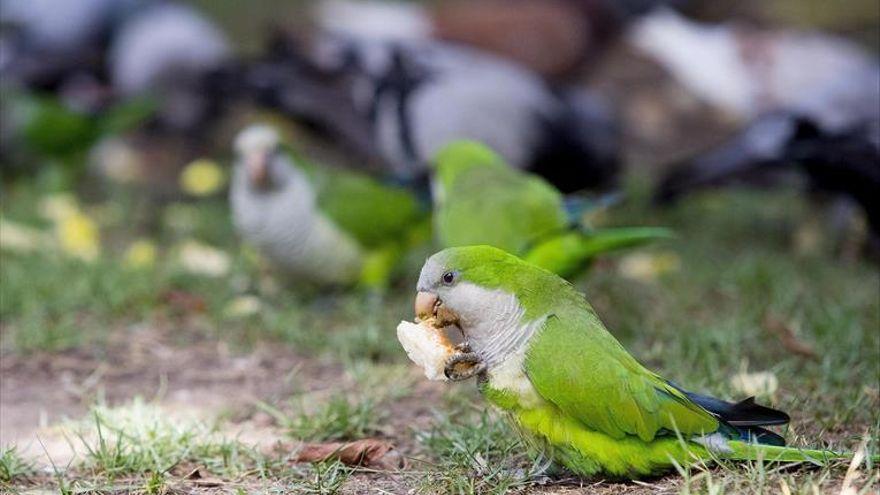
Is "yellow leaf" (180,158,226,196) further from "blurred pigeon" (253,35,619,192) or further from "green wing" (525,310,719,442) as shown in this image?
"green wing" (525,310,719,442)

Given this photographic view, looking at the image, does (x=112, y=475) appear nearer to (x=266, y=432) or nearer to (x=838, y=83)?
(x=266, y=432)


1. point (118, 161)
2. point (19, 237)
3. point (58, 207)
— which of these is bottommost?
point (19, 237)

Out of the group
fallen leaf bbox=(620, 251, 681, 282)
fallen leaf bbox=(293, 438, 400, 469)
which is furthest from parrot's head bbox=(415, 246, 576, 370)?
fallen leaf bbox=(620, 251, 681, 282)

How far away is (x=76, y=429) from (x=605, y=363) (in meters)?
1.29

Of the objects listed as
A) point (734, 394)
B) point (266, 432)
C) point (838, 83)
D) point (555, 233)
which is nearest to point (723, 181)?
point (838, 83)

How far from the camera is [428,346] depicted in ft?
7.39

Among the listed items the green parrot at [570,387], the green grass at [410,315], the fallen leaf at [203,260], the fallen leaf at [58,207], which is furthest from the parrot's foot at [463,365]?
the fallen leaf at [58,207]

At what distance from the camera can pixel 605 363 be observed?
2148mm

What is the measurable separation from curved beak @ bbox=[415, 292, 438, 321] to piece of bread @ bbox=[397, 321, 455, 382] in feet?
0.07

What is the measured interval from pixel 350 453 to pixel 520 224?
103 cm

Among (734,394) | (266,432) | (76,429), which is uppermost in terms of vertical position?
(76,429)

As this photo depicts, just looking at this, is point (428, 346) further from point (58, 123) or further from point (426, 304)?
point (58, 123)

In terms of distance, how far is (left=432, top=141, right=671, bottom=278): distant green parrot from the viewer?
126 inches

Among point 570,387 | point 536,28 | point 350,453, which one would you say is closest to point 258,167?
point 350,453
